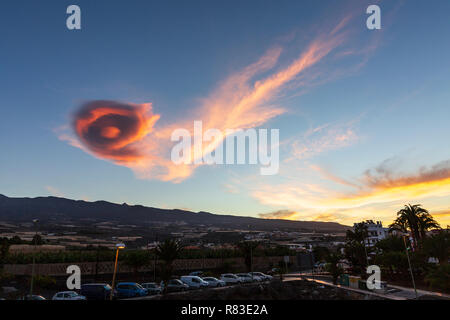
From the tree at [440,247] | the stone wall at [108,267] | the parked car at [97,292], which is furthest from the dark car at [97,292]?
the tree at [440,247]

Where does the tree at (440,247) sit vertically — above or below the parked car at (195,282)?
above

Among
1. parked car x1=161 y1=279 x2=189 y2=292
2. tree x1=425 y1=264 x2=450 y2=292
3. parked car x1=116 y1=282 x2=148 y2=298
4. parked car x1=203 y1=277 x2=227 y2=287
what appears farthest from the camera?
parked car x1=203 y1=277 x2=227 y2=287

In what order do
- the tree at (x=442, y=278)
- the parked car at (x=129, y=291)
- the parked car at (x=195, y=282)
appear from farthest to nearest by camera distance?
the parked car at (x=195, y=282), the parked car at (x=129, y=291), the tree at (x=442, y=278)

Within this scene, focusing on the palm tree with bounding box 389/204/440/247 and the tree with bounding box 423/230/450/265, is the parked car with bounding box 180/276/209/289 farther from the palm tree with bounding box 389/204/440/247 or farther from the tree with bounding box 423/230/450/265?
the palm tree with bounding box 389/204/440/247

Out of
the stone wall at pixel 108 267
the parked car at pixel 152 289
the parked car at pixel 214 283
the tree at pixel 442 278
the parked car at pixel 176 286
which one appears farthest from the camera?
the stone wall at pixel 108 267

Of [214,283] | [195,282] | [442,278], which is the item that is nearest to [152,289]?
[195,282]

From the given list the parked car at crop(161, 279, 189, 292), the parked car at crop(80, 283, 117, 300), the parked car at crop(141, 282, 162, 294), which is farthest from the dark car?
the parked car at crop(161, 279, 189, 292)

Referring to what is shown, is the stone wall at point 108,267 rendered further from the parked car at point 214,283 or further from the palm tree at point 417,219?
the palm tree at point 417,219

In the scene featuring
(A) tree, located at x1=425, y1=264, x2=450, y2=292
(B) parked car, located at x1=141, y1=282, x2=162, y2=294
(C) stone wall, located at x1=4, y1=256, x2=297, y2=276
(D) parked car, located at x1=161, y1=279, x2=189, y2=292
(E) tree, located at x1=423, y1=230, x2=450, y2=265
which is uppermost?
(E) tree, located at x1=423, y1=230, x2=450, y2=265

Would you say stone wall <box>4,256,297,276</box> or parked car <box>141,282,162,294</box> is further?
stone wall <box>4,256,297,276</box>
